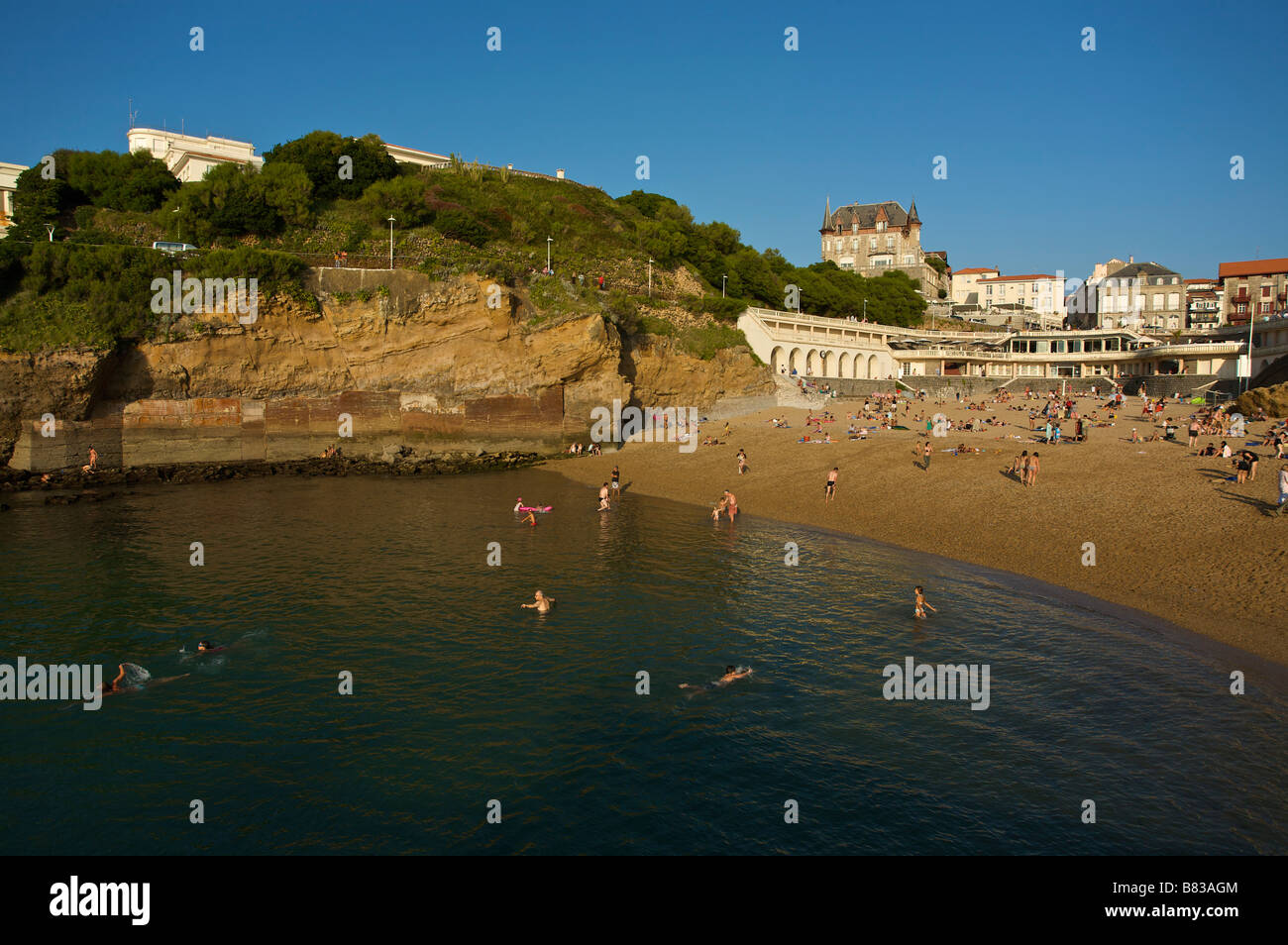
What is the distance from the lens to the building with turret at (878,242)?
127 m

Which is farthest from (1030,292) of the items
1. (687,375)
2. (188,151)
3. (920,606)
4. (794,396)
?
(920,606)

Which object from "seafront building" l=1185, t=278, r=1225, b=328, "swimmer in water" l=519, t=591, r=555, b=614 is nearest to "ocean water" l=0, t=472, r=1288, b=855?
"swimmer in water" l=519, t=591, r=555, b=614

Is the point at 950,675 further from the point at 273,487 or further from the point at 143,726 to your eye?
the point at 273,487

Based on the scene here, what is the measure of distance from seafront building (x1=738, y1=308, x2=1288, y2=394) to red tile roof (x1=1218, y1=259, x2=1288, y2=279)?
1717 cm

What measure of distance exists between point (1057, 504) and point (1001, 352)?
65350 mm

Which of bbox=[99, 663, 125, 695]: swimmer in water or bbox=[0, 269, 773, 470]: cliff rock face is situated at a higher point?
bbox=[0, 269, 773, 470]: cliff rock face

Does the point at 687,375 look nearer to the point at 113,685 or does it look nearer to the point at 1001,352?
the point at 113,685

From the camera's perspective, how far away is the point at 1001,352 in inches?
3201

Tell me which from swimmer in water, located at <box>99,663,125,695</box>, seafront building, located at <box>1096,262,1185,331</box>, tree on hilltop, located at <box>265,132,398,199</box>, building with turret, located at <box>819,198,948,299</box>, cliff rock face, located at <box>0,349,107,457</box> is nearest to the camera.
Answer: swimmer in water, located at <box>99,663,125,695</box>

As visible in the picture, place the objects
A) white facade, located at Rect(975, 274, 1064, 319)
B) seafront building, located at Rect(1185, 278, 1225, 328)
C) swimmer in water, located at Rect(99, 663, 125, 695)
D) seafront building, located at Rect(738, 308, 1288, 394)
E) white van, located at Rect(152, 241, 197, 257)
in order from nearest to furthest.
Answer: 1. swimmer in water, located at Rect(99, 663, 125, 695)
2. white van, located at Rect(152, 241, 197, 257)
3. seafront building, located at Rect(738, 308, 1288, 394)
4. seafront building, located at Rect(1185, 278, 1225, 328)
5. white facade, located at Rect(975, 274, 1064, 319)

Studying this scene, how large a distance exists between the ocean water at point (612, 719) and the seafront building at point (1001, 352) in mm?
42449

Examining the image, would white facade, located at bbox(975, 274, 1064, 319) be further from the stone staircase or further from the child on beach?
the child on beach

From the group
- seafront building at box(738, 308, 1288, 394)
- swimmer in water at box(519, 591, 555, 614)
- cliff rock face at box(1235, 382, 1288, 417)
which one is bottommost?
swimmer in water at box(519, 591, 555, 614)

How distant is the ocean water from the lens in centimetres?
886
